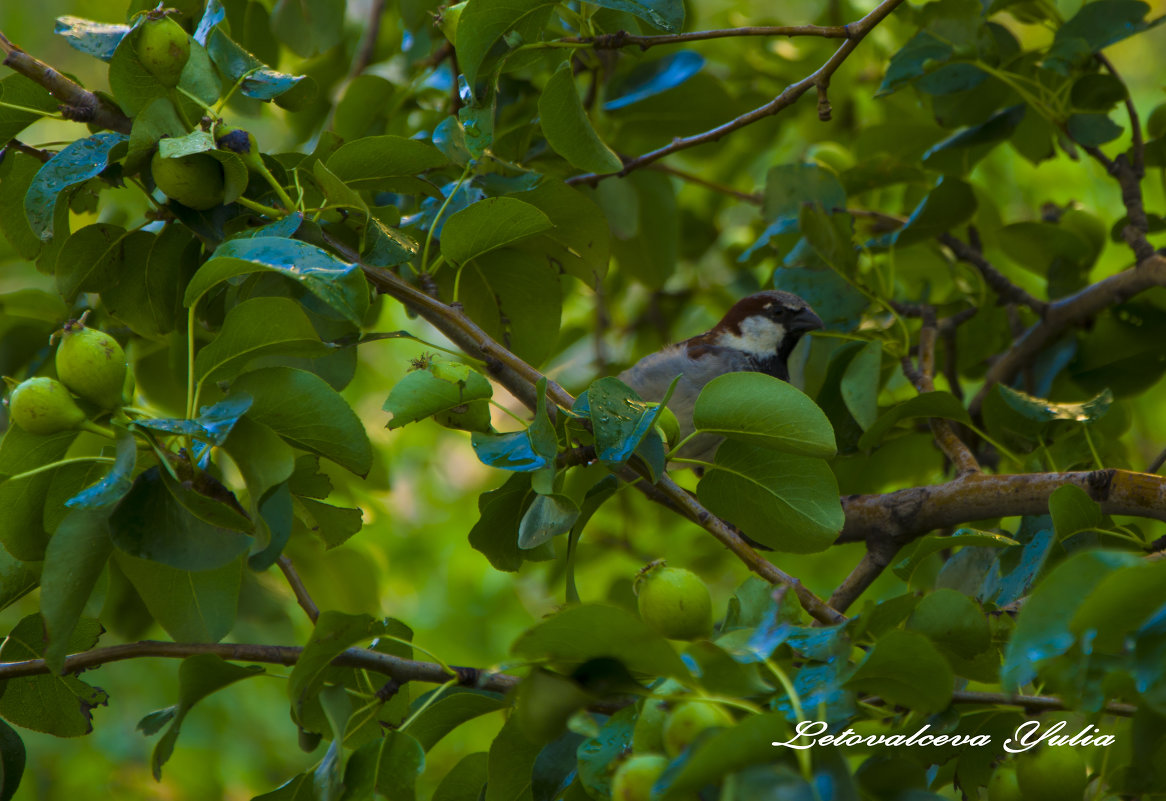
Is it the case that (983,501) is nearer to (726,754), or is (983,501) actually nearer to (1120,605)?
(1120,605)

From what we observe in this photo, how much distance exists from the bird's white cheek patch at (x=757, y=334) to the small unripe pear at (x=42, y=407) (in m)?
2.38

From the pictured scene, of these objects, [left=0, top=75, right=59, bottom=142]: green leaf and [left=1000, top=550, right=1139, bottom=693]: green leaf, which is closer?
[left=1000, top=550, right=1139, bottom=693]: green leaf

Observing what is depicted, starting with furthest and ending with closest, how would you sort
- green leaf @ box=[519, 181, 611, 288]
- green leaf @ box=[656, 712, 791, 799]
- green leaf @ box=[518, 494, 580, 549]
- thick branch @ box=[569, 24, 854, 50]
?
green leaf @ box=[519, 181, 611, 288] < thick branch @ box=[569, 24, 854, 50] < green leaf @ box=[518, 494, 580, 549] < green leaf @ box=[656, 712, 791, 799]

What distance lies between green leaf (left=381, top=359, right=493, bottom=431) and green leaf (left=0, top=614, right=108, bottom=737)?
57 cm

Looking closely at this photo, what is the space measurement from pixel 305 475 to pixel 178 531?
0.94 ft

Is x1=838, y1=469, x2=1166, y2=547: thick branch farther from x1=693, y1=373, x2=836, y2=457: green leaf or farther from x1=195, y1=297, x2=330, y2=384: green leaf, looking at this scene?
x1=195, y1=297, x2=330, y2=384: green leaf

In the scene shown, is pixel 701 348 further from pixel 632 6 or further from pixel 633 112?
pixel 632 6

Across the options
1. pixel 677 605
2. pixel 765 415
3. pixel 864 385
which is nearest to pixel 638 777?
pixel 677 605

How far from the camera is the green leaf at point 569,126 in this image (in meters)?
1.40

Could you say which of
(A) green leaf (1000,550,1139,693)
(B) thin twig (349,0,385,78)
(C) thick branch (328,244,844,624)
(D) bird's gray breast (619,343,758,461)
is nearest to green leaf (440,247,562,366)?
(C) thick branch (328,244,844,624)

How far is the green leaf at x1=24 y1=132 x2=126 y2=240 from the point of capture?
4.12ft

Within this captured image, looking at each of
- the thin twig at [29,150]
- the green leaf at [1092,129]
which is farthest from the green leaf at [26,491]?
the green leaf at [1092,129]

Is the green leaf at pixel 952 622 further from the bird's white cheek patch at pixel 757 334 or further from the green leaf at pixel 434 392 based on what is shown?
the bird's white cheek patch at pixel 757 334

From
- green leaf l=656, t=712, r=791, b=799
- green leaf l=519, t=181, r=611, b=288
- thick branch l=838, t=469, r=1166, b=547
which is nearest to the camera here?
green leaf l=656, t=712, r=791, b=799
